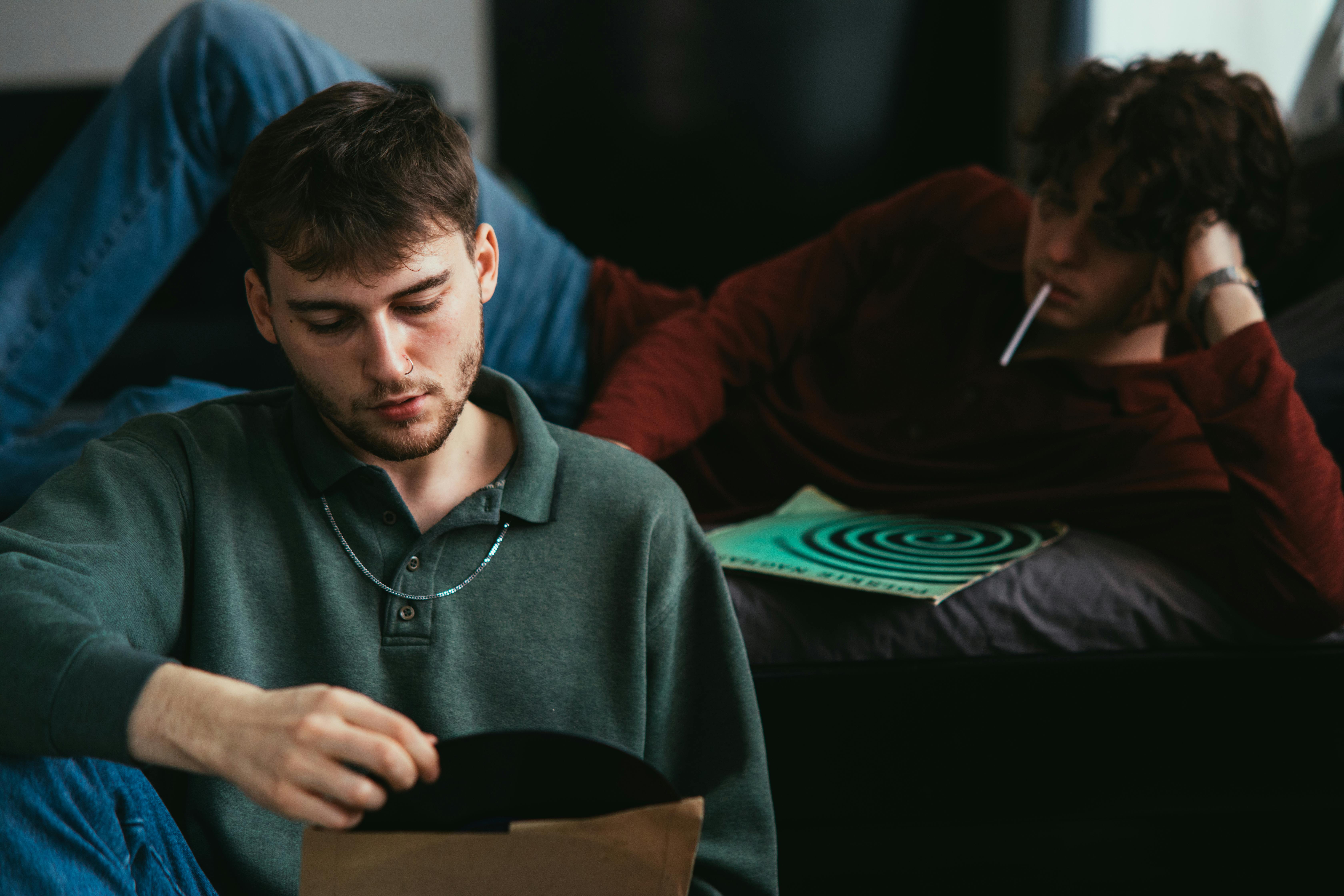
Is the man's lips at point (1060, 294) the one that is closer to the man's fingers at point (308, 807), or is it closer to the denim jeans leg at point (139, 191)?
the denim jeans leg at point (139, 191)

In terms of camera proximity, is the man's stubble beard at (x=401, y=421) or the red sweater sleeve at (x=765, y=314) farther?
the red sweater sleeve at (x=765, y=314)

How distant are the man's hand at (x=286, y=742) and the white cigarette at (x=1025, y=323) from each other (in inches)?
37.8

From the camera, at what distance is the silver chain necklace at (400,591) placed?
725 millimetres

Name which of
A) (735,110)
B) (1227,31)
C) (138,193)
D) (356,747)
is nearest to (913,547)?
(356,747)

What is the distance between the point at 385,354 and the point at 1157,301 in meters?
A: 0.93

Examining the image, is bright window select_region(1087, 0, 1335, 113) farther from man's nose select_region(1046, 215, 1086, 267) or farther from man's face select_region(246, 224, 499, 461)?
man's face select_region(246, 224, 499, 461)

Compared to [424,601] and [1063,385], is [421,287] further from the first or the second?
[1063,385]

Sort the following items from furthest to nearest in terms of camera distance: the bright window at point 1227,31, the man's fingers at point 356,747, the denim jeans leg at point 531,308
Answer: the bright window at point 1227,31, the denim jeans leg at point 531,308, the man's fingers at point 356,747

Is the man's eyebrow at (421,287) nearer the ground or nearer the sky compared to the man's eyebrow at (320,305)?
nearer the sky

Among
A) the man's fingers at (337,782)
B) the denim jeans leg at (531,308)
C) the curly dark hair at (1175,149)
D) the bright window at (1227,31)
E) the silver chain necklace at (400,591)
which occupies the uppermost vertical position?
the bright window at (1227,31)

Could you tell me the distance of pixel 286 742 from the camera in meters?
0.51

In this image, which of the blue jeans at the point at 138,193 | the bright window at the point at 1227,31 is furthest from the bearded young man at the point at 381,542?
the bright window at the point at 1227,31

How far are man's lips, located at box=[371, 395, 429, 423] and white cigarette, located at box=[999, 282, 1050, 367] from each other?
31.7 inches

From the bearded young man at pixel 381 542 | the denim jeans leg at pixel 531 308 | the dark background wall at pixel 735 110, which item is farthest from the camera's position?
the dark background wall at pixel 735 110
